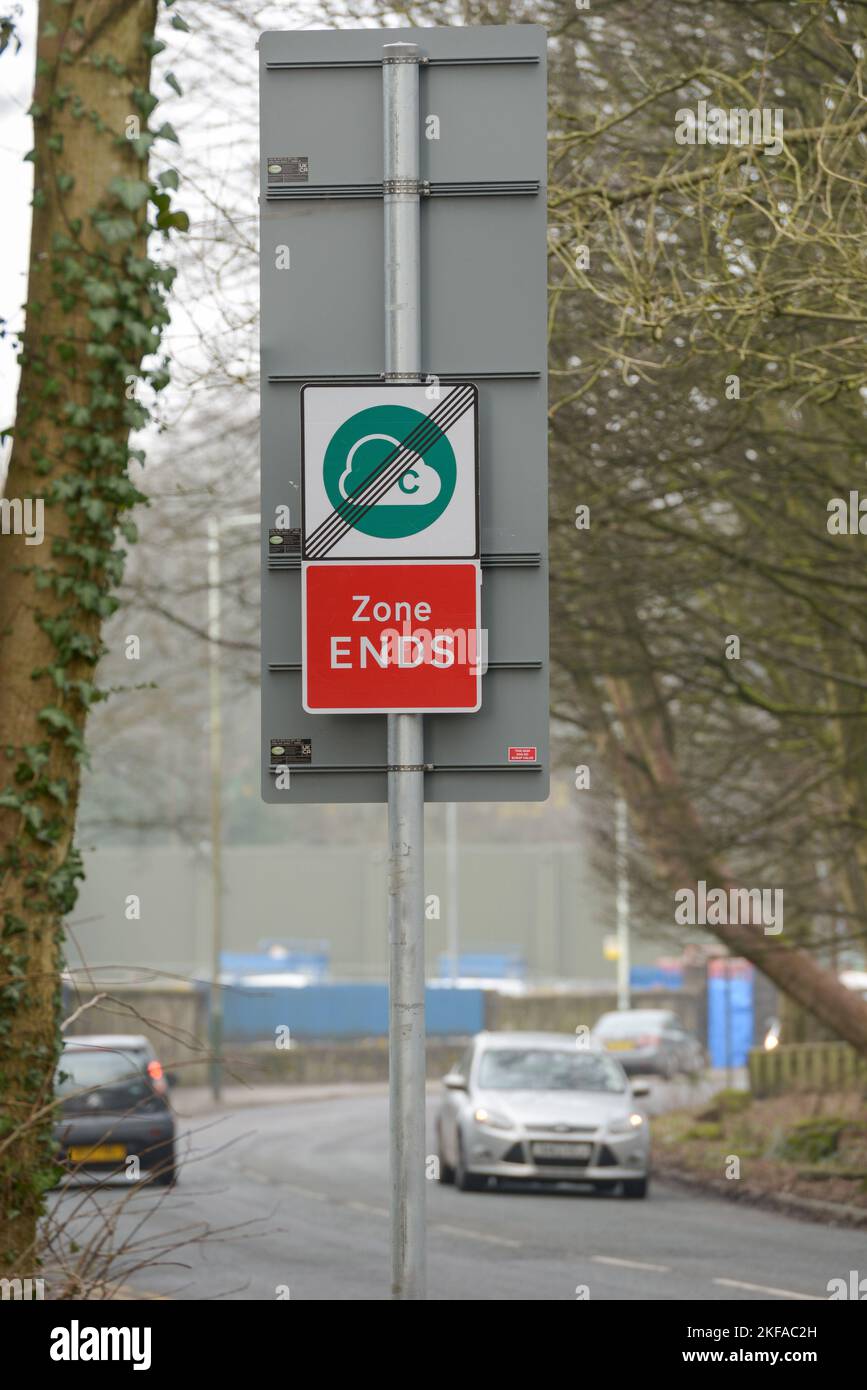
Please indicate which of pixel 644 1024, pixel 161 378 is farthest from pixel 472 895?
pixel 161 378

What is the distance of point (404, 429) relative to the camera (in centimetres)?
489

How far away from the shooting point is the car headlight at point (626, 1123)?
2030cm

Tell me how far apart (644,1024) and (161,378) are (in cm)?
4056

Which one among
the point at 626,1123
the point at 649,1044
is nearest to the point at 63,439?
the point at 626,1123

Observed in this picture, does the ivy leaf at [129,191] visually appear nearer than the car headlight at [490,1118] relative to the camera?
Yes

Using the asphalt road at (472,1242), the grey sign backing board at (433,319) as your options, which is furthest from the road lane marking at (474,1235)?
the grey sign backing board at (433,319)

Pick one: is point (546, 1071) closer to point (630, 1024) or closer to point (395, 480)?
point (395, 480)

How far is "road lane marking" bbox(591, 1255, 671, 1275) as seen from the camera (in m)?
14.1

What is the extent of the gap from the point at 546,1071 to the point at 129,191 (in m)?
15.1

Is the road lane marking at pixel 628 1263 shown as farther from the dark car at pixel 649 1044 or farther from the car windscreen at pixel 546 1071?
the dark car at pixel 649 1044

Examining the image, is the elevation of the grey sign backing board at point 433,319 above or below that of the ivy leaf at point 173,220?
below

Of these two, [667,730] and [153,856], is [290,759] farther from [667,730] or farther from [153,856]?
[153,856]

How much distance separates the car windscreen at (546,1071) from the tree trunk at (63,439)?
1379 centimetres

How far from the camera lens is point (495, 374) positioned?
16.6 ft
